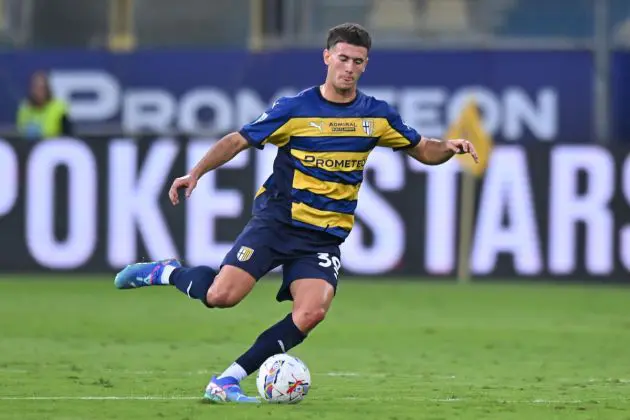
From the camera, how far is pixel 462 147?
8.84 meters

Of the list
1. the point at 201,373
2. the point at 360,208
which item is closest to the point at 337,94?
the point at 201,373

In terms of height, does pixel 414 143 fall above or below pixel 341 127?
below

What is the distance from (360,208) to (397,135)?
8.53 m

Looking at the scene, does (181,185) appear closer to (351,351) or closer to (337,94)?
(337,94)

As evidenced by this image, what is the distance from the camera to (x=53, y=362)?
1059 cm

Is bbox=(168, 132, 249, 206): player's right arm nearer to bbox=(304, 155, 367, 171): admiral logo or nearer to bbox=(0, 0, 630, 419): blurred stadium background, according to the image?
bbox=(304, 155, 367, 171): admiral logo

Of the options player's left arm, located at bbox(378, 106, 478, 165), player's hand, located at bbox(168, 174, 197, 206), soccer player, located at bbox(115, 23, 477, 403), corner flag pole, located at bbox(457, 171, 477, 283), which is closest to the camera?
player's hand, located at bbox(168, 174, 197, 206)

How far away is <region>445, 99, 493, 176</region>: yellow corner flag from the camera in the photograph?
1762 centimetres

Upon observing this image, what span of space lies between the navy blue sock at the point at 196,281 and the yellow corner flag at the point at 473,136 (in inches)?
359

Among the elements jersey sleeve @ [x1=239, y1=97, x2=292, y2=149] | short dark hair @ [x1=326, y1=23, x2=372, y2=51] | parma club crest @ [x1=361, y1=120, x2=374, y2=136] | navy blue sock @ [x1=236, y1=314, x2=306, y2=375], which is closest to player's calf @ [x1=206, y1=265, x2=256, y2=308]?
navy blue sock @ [x1=236, y1=314, x2=306, y2=375]

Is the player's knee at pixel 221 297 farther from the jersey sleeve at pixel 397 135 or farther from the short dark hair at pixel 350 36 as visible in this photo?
the short dark hair at pixel 350 36

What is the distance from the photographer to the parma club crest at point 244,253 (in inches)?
340

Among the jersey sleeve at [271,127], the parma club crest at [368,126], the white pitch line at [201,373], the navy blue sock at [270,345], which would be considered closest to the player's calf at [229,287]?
the navy blue sock at [270,345]

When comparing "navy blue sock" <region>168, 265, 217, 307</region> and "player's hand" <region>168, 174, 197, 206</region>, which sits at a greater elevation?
"player's hand" <region>168, 174, 197, 206</region>
